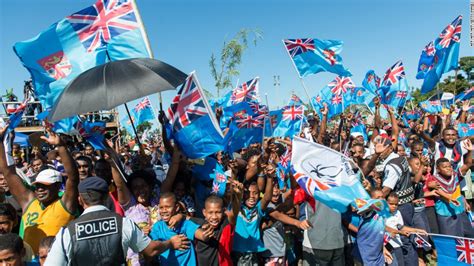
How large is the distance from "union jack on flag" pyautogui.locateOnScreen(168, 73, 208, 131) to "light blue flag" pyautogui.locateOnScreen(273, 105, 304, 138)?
4.59 m

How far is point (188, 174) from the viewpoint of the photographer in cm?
451

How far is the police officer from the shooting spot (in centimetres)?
242

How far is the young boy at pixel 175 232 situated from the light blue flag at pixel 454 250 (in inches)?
101

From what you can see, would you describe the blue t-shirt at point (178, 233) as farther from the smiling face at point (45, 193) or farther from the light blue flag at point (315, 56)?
the light blue flag at point (315, 56)

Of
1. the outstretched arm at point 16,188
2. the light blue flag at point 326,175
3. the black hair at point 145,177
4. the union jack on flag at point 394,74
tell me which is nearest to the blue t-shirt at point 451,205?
the light blue flag at point 326,175

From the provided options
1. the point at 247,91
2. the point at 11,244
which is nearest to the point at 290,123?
the point at 247,91

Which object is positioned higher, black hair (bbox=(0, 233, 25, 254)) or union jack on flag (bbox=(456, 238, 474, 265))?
black hair (bbox=(0, 233, 25, 254))

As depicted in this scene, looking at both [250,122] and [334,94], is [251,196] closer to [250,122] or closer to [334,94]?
[250,122]

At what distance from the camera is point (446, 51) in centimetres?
870

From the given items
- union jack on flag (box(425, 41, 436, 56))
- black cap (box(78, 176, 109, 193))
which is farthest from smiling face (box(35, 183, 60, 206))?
union jack on flag (box(425, 41, 436, 56))

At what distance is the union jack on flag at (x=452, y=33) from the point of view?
340 inches

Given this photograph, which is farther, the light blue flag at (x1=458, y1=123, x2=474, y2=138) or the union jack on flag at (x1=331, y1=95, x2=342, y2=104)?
the union jack on flag at (x1=331, y1=95, x2=342, y2=104)

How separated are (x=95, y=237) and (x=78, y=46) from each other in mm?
3314

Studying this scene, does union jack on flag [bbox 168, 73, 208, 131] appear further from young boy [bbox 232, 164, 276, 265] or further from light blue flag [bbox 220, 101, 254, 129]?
light blue flag [bbox 220, 101, 254, 129]
